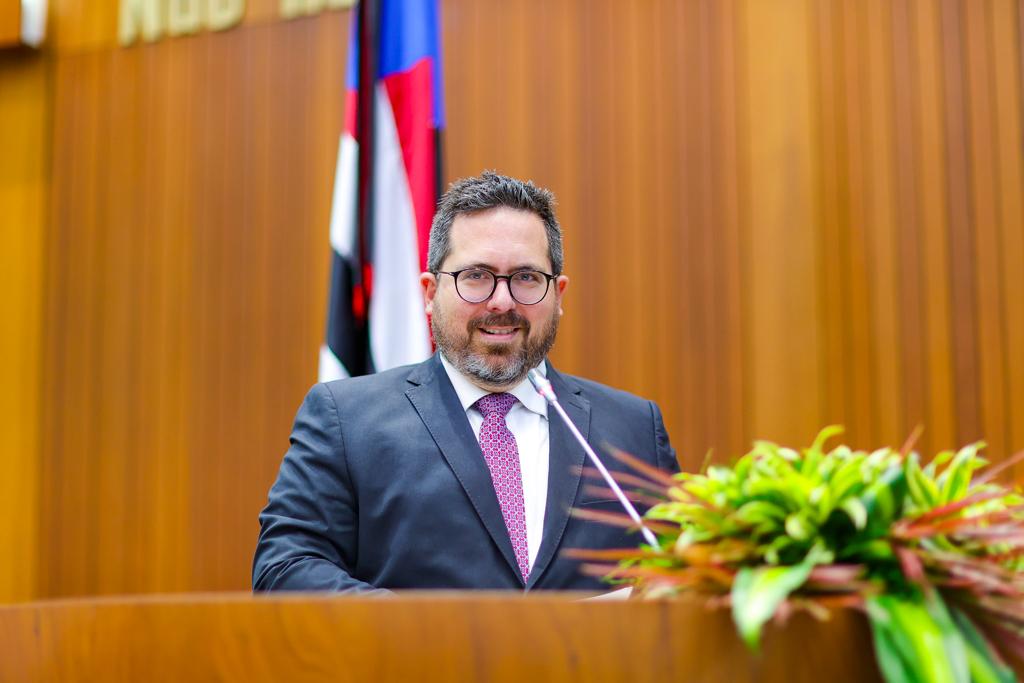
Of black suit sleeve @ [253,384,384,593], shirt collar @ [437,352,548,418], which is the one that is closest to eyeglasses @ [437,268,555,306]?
shirt collar @ [437,352,548,418]

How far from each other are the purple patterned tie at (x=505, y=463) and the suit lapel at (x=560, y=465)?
0.13ft

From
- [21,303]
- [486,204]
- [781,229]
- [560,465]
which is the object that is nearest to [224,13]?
[21,303]

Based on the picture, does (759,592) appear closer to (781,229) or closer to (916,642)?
(916,642)

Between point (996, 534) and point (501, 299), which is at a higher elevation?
point (501, 299)

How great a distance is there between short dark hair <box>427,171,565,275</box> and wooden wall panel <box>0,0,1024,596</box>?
3.90 ft

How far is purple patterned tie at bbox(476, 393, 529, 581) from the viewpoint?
1609mm

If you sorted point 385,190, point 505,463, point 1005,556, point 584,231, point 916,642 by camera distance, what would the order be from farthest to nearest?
1. point 584,231
2. point 385,190
3. point 505,463
4. point 1005,556
5. point 916,642

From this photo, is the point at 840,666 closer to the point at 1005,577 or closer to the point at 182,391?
the point at 1005,577

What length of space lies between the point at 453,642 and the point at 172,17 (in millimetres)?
3261

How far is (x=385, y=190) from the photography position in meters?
2.58

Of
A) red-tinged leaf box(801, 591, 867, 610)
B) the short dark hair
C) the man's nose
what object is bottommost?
red-tinged leaf box(801, 591, 867, 610)

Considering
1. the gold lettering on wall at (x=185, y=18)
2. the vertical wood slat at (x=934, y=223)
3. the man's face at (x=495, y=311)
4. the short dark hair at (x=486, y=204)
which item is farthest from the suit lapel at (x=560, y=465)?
the gold lettering on wall at (x=185, y=18)

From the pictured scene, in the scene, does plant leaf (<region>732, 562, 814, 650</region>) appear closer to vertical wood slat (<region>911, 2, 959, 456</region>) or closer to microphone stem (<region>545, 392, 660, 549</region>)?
microphone stem (<region>545, 392, 660, 549</region>)

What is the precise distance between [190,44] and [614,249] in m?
1.70
